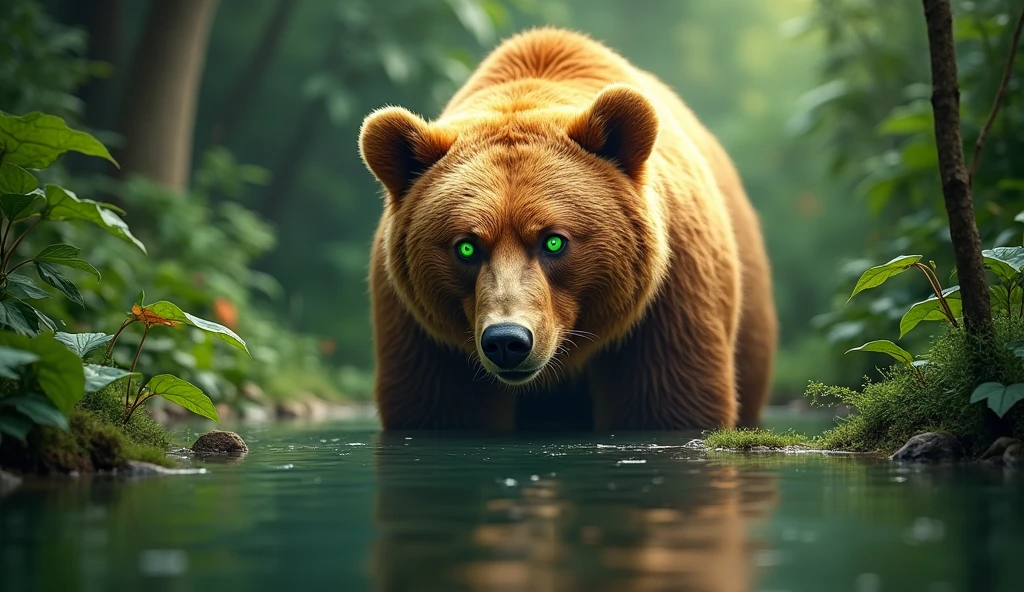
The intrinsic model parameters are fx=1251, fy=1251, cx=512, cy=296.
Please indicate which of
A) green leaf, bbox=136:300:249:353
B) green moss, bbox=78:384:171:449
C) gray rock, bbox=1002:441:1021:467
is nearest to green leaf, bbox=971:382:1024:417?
gray rock, bbox=1002:441:1021:467

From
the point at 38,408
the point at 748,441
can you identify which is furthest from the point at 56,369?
the point at 748,441

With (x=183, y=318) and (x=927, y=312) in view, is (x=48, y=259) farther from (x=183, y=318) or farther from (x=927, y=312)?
(x=927, y=312)

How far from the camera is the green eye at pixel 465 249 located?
18.0 ft

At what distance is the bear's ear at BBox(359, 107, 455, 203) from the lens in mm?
5762

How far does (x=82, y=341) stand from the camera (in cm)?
452

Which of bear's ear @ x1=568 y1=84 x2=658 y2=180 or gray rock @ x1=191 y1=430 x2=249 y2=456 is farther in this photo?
bear's ear @ x1=568 y1=84 x2=658 y2=180

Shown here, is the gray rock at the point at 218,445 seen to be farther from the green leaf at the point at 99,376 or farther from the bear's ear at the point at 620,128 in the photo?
the bear's ear at the point at 620,128

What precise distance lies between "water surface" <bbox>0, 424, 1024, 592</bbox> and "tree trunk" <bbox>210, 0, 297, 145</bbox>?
10881 mm

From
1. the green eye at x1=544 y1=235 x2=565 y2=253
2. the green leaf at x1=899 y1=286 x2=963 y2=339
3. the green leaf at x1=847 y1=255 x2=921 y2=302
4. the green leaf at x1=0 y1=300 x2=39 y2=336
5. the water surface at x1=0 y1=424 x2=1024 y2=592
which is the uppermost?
the green eye at x1=544 y1=235 x2=565 y2=253

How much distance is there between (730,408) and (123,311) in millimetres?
5009

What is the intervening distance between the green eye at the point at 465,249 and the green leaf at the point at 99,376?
175cm

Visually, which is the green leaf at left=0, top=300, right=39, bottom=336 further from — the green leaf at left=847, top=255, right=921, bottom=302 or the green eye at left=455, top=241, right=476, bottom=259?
the green leaf at left=847, top=255, right=921, bottom=302

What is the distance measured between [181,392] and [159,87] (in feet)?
24.9

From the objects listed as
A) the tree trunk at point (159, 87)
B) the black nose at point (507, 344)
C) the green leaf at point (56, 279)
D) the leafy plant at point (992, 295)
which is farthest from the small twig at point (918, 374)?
the tree trunk at point (159, 87)
